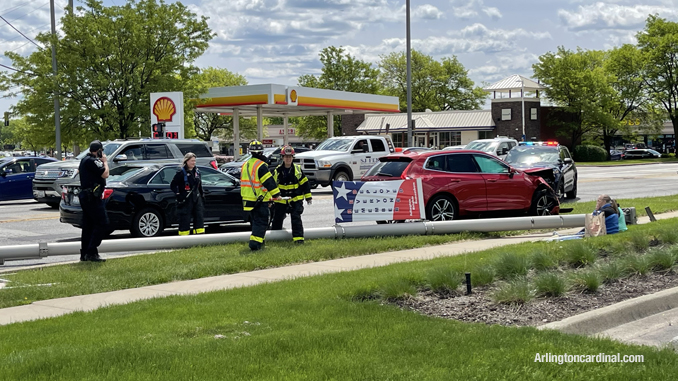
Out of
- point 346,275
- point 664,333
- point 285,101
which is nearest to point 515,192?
point 346,275

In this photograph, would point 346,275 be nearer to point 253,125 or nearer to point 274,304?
point 274,304

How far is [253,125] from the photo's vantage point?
9300cm

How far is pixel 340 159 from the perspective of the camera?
25984 millimetres

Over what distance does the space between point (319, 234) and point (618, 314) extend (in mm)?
6704

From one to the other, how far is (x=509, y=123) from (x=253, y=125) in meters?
34.9

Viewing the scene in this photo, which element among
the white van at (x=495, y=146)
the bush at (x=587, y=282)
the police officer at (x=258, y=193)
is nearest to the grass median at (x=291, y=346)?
the bush at (x=587, y=282)

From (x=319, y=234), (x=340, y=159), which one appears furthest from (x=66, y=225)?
(x=340, y=159)

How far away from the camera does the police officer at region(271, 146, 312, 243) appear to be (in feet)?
41.5

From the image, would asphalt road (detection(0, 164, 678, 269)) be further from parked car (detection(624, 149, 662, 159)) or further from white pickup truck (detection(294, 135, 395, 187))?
parked car (detection(624, 149, 662, 159))

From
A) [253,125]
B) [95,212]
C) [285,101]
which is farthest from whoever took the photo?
[253,125]

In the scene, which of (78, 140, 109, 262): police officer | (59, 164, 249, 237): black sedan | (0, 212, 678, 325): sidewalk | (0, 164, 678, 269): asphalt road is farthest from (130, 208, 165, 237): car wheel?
(0, 212, 678, 325): sidewalk

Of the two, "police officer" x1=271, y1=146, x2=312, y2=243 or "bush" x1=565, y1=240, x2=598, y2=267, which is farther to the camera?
"police officer" x1=271, y1=146, x2=312, y2=243

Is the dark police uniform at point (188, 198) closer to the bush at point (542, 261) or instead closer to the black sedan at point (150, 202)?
the black sedan at point (150, 202)

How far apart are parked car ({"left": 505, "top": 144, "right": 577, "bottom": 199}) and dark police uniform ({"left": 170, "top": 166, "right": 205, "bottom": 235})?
37.1ft
